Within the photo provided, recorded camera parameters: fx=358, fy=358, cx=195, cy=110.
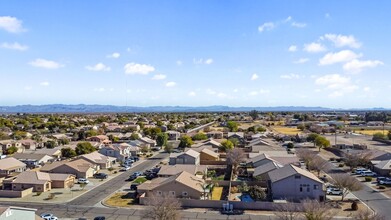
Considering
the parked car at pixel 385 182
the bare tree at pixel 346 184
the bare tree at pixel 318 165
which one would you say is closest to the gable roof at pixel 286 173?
the bare tree at pixel 346 184

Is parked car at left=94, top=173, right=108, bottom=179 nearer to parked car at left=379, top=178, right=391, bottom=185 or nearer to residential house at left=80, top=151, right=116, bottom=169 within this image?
residential house at left=80, top=151, right=116, bottom=169

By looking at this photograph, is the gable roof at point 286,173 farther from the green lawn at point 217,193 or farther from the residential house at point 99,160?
the residential house at point 99,160

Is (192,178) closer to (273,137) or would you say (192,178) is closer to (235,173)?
(235,173)

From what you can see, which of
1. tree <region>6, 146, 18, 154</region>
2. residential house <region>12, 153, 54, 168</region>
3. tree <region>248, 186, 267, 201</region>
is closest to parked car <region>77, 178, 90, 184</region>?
residential house <region>12, 153, 54, 168</region>

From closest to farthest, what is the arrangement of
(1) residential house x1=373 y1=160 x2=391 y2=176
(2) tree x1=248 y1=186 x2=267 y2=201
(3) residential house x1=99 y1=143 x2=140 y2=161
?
(2) tree x1=248 y1=186 x2=267 y2=201
(1) residential house x1=373 y1=160 x2=391 y2=176
(3) residential house x1=99 y1=143 x2=140 y2=161

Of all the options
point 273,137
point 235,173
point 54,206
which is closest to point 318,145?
point 273,137

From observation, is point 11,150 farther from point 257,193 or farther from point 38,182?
point 257,193
